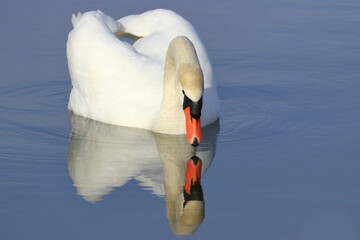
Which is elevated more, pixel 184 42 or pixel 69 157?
pixel 184 42

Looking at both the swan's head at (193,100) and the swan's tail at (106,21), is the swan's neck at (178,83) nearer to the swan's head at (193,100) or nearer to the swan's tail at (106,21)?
the swan's head at (193,100)

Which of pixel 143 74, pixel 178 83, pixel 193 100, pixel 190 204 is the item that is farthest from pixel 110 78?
pixel 190 204

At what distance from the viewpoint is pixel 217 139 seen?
11.0 meters

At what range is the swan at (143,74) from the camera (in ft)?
35.0

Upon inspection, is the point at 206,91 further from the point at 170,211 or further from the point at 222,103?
the point at 170,211

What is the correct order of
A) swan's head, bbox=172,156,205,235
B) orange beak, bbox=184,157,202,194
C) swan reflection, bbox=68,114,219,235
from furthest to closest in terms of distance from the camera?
orange beak, bbox=184,157,202,194, swan reflection, bbox=68,114,219,235, swan's head, bbox=172,156,205,235

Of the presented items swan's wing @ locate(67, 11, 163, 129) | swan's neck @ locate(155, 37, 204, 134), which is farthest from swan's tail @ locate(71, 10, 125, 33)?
swan's neck @ locate(155, 37, 204, 134)

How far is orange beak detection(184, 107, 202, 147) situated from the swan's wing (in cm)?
115

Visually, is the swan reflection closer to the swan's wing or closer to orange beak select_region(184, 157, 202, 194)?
orange beak select_region(184, 157, 202, 194)

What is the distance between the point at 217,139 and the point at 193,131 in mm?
891

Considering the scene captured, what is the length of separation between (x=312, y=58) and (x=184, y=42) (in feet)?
10.1

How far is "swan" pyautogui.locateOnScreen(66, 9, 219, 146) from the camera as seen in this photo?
10656 millimetres

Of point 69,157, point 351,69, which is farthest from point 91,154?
point 351,69

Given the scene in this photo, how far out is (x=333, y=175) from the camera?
9.88 m
